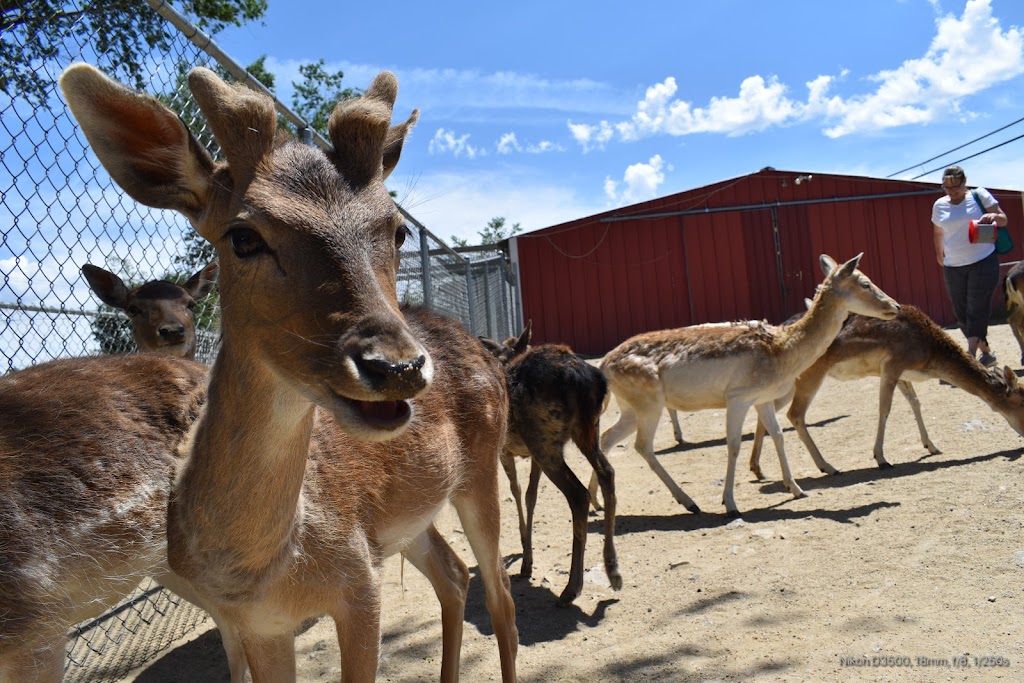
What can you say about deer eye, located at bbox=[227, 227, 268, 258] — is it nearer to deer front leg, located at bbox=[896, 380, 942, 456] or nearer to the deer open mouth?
the deer open mouth

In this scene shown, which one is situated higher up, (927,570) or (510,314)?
(510,314)

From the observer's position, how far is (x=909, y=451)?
28.4ft

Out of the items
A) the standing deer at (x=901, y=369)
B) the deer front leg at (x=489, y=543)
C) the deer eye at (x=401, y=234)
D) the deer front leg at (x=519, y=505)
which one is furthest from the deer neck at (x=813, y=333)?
the deer eye at (x=401, y=234)

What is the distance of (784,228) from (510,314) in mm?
8506

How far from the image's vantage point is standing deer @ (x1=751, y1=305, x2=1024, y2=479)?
857 cm

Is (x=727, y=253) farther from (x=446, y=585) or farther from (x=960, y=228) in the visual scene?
(x=446, y=585)

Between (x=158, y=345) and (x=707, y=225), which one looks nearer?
(x=158, y=345)

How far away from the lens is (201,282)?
5.45m

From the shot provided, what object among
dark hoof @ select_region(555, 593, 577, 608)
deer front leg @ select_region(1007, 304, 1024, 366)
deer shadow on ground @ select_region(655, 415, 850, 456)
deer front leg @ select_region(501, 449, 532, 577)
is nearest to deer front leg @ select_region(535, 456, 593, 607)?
dark hoof @ select_region(555, 593, 577, 608)

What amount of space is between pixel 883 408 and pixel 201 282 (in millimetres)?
7016

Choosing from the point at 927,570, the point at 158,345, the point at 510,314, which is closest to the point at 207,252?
the point at 158,345

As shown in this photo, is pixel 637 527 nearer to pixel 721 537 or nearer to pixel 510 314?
pixel 721 537

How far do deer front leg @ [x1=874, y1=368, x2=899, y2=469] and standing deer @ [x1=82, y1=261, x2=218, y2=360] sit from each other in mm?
6602

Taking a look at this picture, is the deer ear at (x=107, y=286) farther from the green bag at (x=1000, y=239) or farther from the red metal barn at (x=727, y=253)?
the red metal barn at (x=727, y=253)
